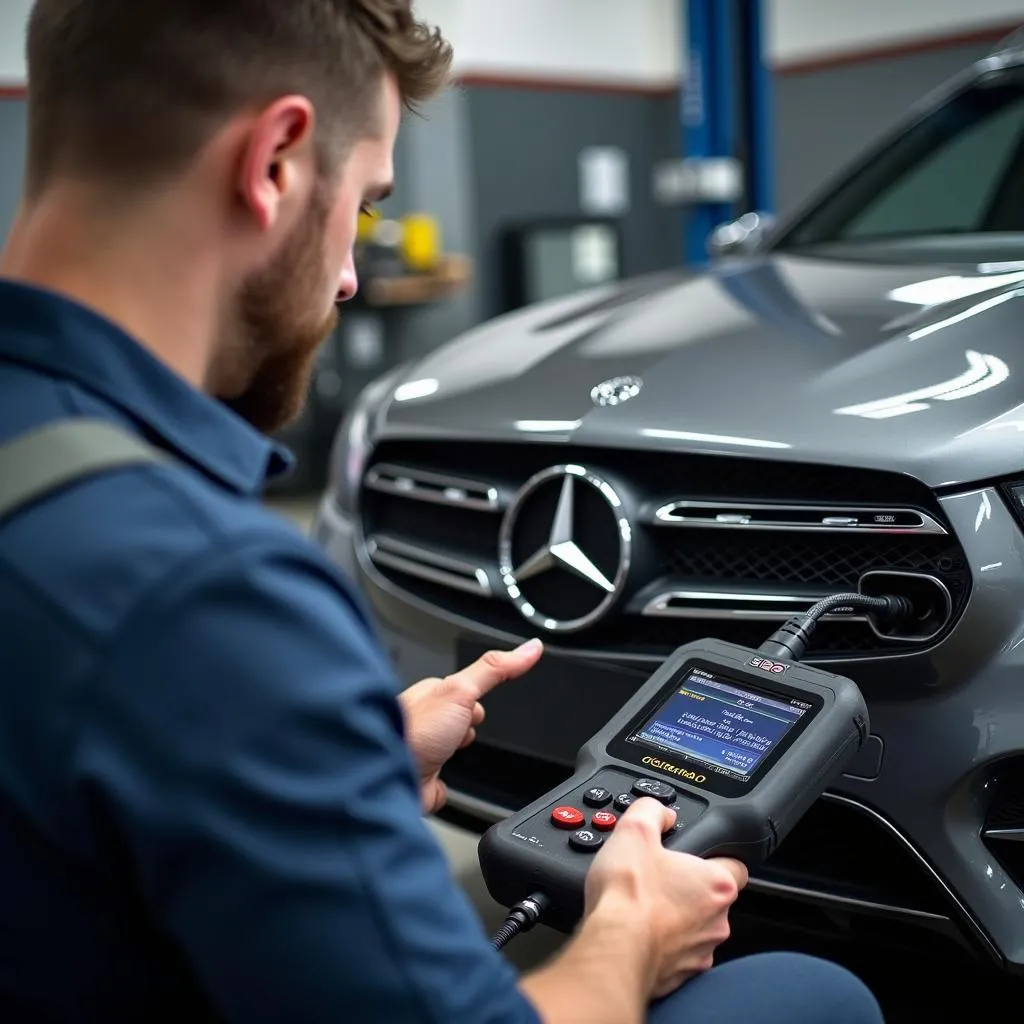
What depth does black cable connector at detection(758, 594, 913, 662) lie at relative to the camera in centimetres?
128

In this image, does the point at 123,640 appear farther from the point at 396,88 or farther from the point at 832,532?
the point at 832,532

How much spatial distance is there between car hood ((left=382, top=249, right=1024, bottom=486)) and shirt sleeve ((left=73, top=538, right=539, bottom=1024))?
88cm

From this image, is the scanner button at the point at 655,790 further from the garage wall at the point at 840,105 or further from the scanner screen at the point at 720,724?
the garage wall at the point at 840,105

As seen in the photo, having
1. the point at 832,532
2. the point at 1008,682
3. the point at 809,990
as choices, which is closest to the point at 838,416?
the point at 832,532

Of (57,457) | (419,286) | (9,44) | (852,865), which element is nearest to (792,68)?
(419,286)

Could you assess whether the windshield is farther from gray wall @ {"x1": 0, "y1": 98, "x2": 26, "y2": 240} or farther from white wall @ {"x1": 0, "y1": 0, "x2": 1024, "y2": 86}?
white wall @ {"x1": 0, "y1": 0, "x2": 1024, "y2": 86}

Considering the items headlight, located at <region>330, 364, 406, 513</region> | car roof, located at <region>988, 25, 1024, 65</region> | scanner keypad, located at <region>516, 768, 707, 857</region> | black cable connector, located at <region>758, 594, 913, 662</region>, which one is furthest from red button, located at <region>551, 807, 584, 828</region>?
car roof, located at <region>988, 25, 1024, 65</region>

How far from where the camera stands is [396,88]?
0.92 meters

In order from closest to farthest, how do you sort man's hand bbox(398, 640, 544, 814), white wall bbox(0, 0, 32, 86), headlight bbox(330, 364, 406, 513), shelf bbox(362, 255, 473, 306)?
man's hand bbox(398, 640, 544, 814)
headlight bbox(330, 364, 406, 513)
white wall bbox(0, 0, 32, 86)
shelf bbox(362, 255, 473, 306)

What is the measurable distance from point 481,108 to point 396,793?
698cm

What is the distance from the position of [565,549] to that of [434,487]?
30 centimetres

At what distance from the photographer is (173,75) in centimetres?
77

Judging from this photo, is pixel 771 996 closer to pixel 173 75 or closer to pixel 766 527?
pixel 766 527

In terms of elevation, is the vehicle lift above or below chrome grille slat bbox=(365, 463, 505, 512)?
above
